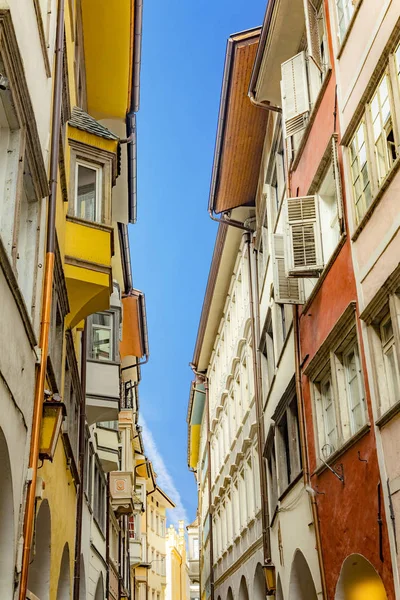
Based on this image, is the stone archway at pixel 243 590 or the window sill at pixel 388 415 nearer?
the window sill at pixel 388 415

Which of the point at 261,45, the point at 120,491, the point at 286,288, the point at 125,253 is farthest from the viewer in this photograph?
the point at 120,491

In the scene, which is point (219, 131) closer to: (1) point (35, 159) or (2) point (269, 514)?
(2) point (269, 514)

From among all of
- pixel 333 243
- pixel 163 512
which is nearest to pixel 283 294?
pixel 333 243

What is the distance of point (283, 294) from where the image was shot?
15.5 m

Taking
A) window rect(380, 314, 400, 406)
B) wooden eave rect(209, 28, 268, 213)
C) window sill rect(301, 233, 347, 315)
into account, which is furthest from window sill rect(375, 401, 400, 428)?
wooden eave rect(209, 28, 268, 213)

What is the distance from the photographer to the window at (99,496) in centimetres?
2367

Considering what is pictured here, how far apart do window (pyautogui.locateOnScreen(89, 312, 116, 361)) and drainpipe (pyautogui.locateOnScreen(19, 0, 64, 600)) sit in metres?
10.3

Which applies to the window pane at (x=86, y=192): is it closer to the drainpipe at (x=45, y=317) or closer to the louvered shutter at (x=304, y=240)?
the drainpipe at (x=45, y=317)

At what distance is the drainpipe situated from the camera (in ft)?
28.8

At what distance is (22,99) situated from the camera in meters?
8.63

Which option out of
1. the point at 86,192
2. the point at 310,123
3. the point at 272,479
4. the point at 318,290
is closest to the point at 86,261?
the point at 86,192

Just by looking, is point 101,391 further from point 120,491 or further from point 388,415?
point 388,415

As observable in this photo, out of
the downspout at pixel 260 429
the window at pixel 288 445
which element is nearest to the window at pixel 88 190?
the window at pixel 288 445

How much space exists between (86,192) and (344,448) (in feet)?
23.0
